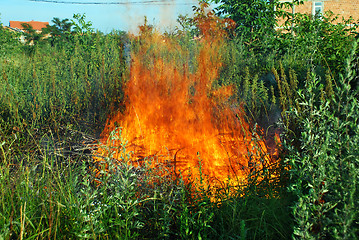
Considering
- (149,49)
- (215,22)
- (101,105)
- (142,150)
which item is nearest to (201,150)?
(142,150)

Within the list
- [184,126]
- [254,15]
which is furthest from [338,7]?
[184,126]

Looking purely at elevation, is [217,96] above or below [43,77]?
below

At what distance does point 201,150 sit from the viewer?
323 centimetres

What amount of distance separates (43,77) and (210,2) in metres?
4.94

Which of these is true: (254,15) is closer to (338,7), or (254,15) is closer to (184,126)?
(184,126)

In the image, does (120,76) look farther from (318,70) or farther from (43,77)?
(318,70)

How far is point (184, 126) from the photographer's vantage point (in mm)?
3508

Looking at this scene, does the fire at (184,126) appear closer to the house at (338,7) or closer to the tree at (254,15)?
the tree at (254,15)

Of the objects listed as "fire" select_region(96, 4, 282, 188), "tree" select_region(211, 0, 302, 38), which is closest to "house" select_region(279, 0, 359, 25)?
"tree" select_region(211, 0, 302, 38)

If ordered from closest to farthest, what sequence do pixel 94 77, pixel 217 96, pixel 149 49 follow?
pixel 217 96
pixel 94 77
pixel 149 49

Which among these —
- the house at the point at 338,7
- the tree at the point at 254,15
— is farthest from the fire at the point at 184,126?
the house at the point at 338,7

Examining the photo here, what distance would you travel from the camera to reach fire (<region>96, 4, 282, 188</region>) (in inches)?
121

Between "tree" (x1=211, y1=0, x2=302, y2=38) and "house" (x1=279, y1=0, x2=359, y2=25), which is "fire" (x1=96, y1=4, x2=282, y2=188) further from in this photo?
"house" (x1=279, y1=0, x2=359, y2=25)

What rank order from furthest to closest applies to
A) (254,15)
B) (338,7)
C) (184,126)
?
(338,7), (254,15), (184,126)
